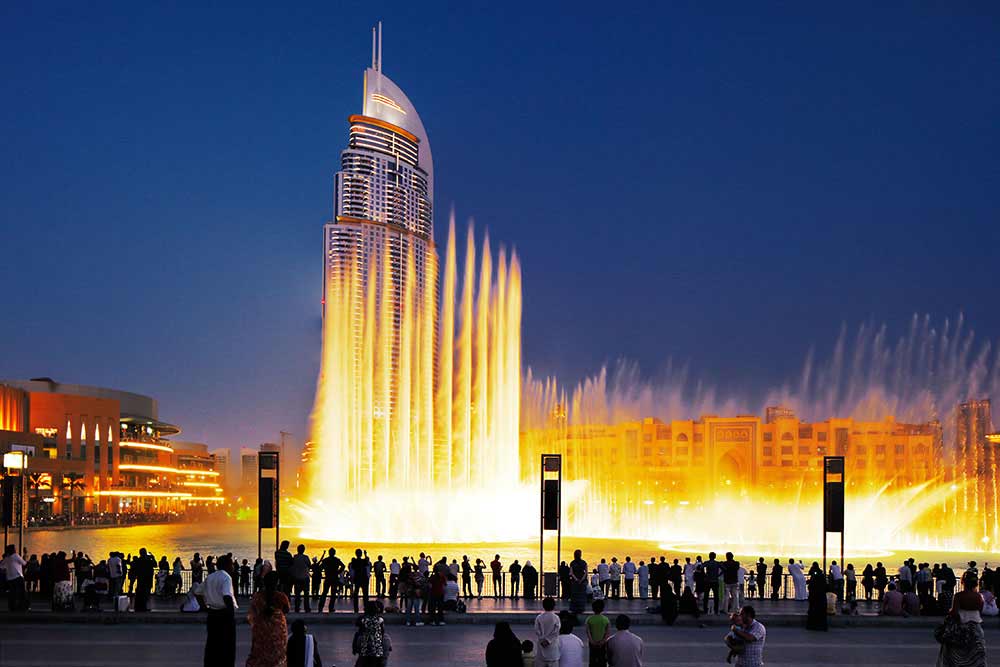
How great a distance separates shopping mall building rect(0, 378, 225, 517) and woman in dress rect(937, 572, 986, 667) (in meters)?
113

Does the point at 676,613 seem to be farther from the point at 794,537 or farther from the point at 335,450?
the point at 794,537

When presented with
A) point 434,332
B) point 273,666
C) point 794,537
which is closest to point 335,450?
point 794,537

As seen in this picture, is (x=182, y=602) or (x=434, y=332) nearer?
(x=182, y=602)

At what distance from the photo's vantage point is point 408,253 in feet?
653

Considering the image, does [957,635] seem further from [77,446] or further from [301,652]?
[77,446]

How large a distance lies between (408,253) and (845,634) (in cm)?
17941

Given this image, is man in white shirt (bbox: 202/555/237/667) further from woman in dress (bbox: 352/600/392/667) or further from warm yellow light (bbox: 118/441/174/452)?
warm yellow light (bbox: 118/441/174/452)

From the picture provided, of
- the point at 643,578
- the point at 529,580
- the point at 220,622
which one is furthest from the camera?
the point at 643,578

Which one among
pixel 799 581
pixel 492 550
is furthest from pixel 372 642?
pixel 492 550

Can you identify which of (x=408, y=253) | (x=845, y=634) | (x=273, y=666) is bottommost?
(x=845, y=634)

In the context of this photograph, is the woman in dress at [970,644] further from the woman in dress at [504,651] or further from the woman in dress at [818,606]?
the woman in dress at [818,606]

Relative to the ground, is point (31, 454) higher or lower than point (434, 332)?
lower

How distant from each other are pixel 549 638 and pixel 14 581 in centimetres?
1544

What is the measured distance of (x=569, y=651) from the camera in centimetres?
1234
